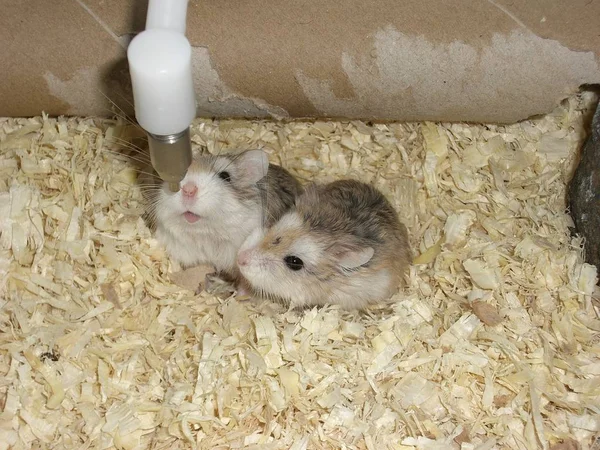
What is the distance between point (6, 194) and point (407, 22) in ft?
7.75

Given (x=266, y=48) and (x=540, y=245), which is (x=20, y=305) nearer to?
(x=266, y=48)

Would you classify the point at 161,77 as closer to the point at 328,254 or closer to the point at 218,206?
the point at 218,206

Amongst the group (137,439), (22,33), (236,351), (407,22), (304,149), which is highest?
(407,22)

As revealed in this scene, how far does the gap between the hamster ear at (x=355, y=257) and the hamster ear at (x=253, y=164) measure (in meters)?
0.65

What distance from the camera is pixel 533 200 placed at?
4.03m

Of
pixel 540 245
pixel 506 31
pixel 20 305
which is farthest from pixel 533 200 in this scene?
pixel 20 305

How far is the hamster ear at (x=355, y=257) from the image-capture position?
346 cm

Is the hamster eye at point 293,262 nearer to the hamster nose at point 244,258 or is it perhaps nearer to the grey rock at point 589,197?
the hamster nose at point 244,258

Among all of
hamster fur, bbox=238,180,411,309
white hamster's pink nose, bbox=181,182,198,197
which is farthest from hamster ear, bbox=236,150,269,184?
white hamster's pink nose, bbox=181,182,198,197

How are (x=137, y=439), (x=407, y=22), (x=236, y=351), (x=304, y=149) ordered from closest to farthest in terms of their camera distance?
1. (x=137, y=439)
2. (x=236, y=351)
3. (x=407, y=22)
4. (x=304, y=149)

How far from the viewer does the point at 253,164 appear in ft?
12.1

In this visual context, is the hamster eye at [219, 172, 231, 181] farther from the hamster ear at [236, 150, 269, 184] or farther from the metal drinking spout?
the metal drinking spout

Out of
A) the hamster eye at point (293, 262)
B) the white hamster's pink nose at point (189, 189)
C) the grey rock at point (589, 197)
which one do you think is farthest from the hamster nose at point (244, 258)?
the grey rock at point (589, 197)

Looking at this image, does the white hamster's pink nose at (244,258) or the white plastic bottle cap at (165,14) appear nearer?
the white plastic bottle cap at (165,14)
